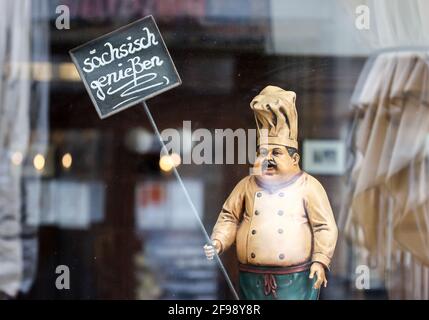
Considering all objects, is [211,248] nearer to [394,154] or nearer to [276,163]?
[276,163]

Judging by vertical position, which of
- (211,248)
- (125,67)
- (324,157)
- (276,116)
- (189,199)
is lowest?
(211,248)

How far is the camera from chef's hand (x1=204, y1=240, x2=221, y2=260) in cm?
241

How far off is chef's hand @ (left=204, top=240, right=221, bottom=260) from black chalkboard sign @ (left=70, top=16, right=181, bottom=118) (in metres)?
0.51

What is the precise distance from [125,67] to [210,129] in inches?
13.1

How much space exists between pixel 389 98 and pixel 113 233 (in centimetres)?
103

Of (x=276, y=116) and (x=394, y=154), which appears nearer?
(x=276, y=116)

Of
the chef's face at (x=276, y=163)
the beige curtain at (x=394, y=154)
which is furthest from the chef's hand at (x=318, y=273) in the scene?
the chef's face at (x=276, y=163)

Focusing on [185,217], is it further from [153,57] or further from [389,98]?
[389,98]

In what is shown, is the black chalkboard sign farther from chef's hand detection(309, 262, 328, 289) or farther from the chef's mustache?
chef's hand detection(309, 262, 328, 289)

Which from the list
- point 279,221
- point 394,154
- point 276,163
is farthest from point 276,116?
point 394,154

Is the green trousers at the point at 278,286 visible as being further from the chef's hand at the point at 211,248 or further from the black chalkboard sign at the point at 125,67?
the black chalkboard sign at the point at 125,67

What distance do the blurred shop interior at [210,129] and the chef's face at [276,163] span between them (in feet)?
0.20

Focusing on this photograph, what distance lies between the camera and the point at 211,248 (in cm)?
244

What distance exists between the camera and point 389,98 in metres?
2.51
